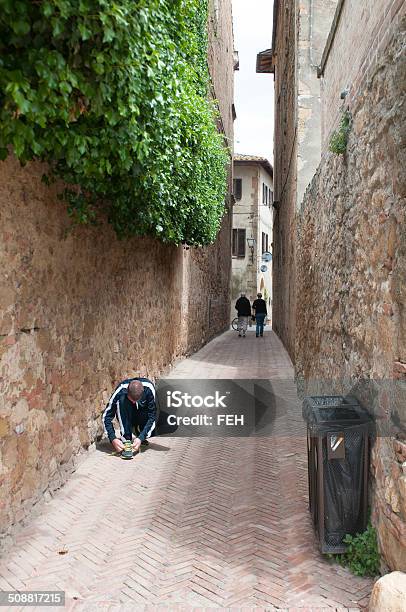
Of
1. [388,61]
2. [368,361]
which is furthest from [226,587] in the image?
[388,61]

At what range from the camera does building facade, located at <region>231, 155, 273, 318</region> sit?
34.4 meters

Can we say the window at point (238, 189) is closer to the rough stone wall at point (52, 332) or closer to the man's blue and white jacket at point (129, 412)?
the rough stone wall at point (52, 332)

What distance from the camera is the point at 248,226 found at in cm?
3475

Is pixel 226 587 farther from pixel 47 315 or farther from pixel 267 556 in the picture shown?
pixel 47 315

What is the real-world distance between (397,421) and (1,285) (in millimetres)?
2733

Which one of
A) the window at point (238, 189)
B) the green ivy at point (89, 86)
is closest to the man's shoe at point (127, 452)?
the green ivy at point (89, 86)

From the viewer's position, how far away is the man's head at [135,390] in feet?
19.3

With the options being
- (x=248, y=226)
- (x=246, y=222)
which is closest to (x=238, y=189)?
(x=246, y=222)

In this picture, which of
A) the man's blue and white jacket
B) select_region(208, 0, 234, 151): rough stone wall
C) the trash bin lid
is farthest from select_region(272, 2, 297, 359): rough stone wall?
the trash bin lid

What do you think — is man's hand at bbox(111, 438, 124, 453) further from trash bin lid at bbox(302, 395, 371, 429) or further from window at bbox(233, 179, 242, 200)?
window at bbox(233, 179, 242, 200)

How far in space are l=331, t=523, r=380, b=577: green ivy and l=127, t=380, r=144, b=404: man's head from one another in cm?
279

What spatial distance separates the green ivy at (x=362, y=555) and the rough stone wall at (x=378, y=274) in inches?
4.7

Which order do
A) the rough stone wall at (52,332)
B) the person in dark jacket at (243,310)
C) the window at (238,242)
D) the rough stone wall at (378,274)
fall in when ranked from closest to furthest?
1. the rough stone wall at (378,274)
2. the rough stone wall at (52,332)
3. the person in dark jacket at (243,310)
4. the window at (238,242)

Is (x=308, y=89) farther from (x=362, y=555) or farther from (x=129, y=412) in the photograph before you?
(x=362, y=555)
